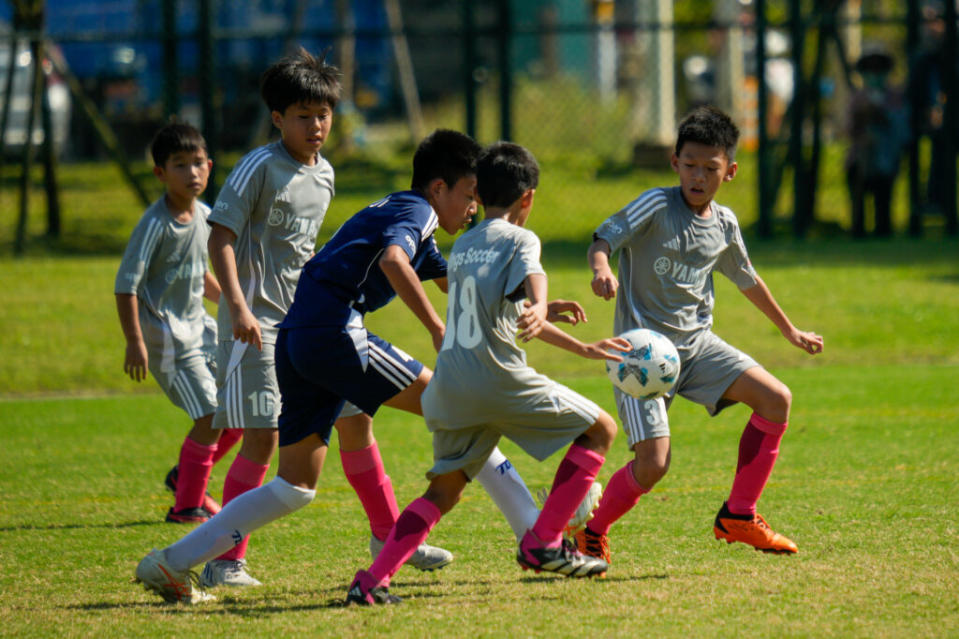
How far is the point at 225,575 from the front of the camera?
4406 mm

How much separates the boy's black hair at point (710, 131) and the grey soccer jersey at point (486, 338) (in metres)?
1.00

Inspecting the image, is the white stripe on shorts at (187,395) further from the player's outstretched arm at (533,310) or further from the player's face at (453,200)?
the player's outstretched arm at (533,310)

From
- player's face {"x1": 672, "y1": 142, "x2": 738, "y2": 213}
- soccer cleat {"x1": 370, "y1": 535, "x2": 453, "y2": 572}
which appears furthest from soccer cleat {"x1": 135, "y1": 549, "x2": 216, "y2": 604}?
player's face {"x1": 672, "y1": 142, "x2": 738, "y2": 213}

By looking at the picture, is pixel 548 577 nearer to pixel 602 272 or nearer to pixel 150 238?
pixel 602 272

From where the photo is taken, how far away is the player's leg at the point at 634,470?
14.8 feet

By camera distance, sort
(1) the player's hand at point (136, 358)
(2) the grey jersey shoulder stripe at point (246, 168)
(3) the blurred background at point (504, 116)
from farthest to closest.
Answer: (3) the blurred background at point (504, 116)
(1) the player's hand at point (136, 358)
(2) the grey jersey shoulder stripe at point (246, 168)

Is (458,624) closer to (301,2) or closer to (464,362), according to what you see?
(464,362)

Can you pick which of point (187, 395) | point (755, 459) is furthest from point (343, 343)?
point (187, 395)

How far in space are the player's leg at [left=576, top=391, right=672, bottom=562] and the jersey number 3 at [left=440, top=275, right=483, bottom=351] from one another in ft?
2.73

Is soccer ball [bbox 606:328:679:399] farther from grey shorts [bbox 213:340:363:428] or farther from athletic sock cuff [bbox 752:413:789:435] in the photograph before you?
grey shorts [bbox 213:340:363:428]

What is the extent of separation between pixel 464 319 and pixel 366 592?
0.92m

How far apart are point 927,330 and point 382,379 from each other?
7352 mm

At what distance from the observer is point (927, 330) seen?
34.2 feet

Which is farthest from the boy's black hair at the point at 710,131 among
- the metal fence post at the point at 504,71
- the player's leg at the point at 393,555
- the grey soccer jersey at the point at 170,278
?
the metal fence post at the point at 504,71
